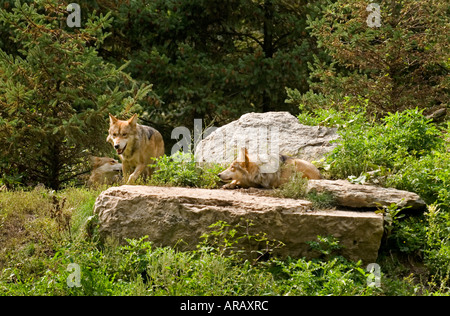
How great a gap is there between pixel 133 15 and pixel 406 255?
1131cm

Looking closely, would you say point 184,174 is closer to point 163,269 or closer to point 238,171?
point 238,171

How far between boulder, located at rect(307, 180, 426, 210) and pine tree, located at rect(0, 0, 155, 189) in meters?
4.74

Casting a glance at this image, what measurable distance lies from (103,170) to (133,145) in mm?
2032

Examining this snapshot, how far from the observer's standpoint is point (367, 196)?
7.57m

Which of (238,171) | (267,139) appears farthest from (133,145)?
(267,139)

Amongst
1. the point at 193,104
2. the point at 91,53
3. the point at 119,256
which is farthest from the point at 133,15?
the point at 119,256

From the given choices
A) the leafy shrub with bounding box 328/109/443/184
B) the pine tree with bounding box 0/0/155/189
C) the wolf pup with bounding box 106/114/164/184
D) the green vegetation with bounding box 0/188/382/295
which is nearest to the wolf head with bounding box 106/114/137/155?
the wolf pup with bounding box 106/114/164/184

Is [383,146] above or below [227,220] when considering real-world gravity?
above

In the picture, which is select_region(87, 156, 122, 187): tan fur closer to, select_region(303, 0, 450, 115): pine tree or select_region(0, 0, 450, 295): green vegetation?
select_region(0, 0, 450, 295): green vegetation

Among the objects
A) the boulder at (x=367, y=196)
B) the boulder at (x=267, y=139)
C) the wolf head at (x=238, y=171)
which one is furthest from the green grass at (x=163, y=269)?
the boulder at (x=267, y=139)

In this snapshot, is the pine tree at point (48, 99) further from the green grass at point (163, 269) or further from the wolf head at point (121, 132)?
the green grass at point (163, 269)

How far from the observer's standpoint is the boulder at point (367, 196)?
24.6 ft

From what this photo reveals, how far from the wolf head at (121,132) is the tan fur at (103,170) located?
1.73 meters

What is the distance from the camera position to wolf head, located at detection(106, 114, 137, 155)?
9.11 metres
